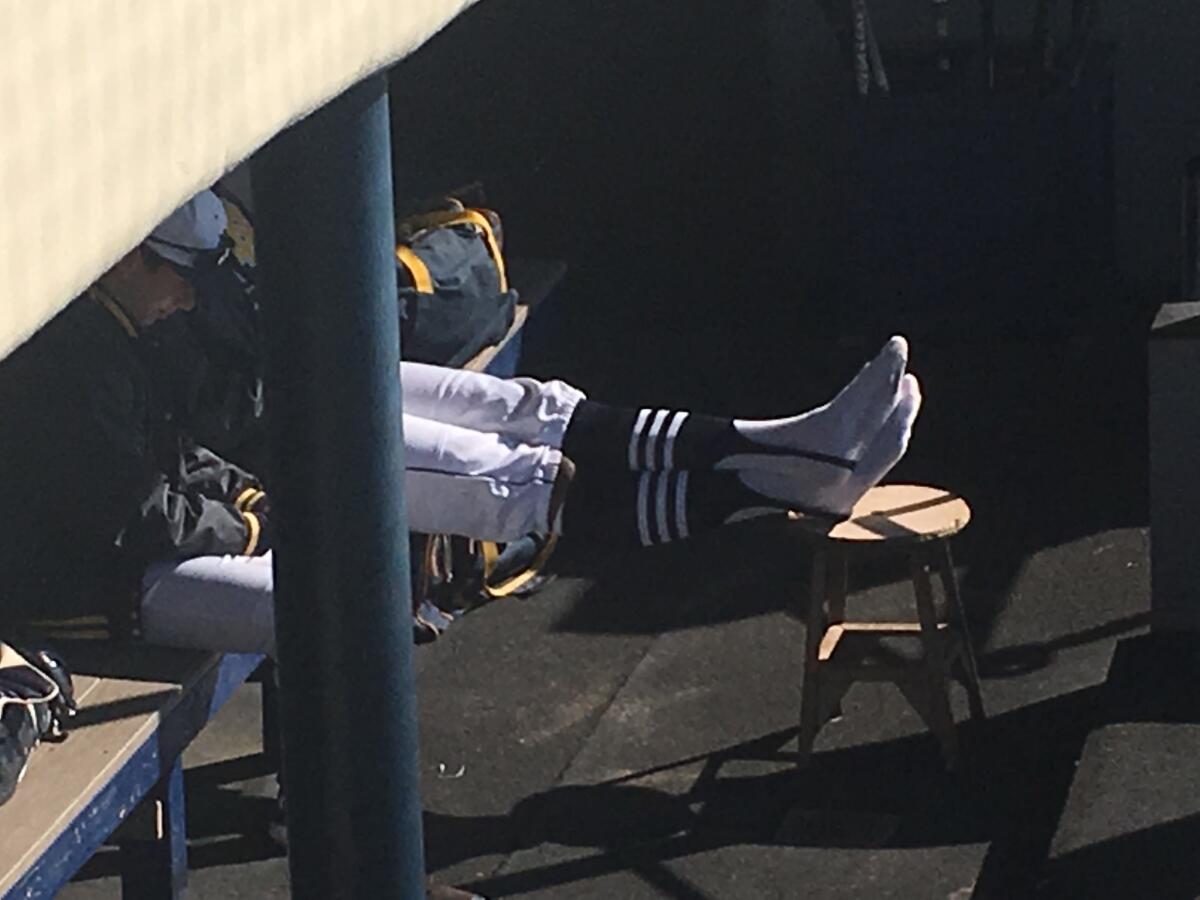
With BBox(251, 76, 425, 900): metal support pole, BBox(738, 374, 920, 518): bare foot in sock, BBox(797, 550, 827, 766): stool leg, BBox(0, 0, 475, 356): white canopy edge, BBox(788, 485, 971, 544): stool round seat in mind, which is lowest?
BBox(797, 550, 827, 766): stool leg

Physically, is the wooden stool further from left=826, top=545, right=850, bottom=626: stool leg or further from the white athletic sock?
the white athletic sock

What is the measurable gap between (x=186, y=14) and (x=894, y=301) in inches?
197

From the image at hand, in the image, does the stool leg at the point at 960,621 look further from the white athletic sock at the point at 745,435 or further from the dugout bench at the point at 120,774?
the dugout bench at the point at 120,774

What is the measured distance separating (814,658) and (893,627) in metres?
0.17

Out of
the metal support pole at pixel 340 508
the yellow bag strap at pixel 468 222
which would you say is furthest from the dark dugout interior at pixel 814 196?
the metal support pole at pixel 340 508

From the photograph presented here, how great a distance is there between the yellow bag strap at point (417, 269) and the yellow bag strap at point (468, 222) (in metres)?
0.19

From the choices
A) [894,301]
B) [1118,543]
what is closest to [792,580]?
[1118,543]

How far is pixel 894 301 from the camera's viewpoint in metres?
5.40

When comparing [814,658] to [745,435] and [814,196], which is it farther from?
[814,196]

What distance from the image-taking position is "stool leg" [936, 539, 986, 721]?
341 centimetres

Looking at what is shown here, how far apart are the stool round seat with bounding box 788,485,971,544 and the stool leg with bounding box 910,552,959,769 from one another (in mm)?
54

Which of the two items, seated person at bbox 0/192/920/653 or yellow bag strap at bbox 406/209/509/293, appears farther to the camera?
yellow bag strap at bbox 406/209/509/293

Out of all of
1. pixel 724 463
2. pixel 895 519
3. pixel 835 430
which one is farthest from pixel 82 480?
pixel 895 519

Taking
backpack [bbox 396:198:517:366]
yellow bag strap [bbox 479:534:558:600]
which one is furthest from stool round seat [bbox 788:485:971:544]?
backpack [bbox 396:198:517:366]
